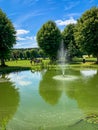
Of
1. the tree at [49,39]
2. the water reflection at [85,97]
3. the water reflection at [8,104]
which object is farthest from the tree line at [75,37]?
the water reflection at [8,104]

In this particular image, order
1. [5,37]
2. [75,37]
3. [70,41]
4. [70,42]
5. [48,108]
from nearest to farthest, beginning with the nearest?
[48,108] → [5,37] → [75,37] → [70,42] → [70,41]

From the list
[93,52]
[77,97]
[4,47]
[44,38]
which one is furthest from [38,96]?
[44,38]

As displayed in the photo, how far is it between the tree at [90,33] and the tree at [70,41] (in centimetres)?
1341

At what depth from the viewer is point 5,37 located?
4222 centimetres

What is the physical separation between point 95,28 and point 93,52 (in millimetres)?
4280

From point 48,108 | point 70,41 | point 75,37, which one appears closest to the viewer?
point 48,108

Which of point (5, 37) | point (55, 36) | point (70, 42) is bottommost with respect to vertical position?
point (70, 42)

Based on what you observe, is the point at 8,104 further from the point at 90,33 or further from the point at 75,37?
the point at 75,37

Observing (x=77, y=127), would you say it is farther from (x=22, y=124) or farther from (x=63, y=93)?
(x=63, y=93)

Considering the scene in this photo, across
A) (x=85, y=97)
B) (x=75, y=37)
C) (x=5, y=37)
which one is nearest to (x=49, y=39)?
(x=75, y=37)

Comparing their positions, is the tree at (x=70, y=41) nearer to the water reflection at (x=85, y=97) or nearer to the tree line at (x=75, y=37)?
the tree line at (x=75, y=37)

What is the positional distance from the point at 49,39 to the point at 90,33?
13932 millimetres

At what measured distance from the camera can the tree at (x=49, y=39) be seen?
56.4m

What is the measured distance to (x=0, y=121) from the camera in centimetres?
1084
